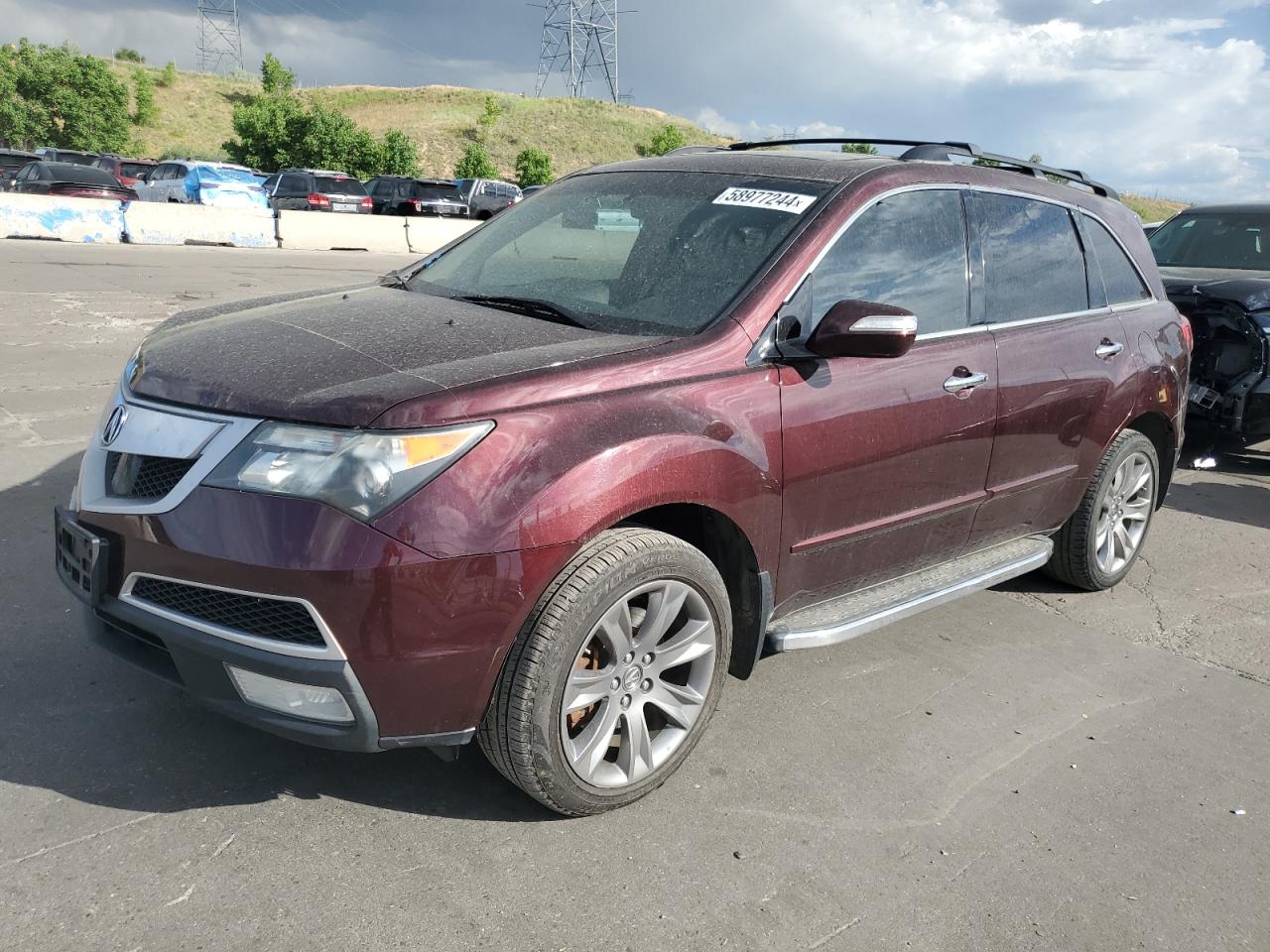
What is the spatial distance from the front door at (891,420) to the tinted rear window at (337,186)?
26242 millimetres

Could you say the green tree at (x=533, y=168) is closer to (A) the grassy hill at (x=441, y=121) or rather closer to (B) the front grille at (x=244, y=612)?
(A) the grassy hill at (x=441, y=121)

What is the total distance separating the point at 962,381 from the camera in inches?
149

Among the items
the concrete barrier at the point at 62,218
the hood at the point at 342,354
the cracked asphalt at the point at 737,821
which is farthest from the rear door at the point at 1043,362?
the concrete barrier at the point at 62,218

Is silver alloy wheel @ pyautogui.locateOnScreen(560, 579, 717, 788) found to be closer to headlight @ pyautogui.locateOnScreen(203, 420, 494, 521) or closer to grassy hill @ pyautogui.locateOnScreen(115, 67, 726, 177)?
headlight @ pyautogui.locateOnScreen(203, 420, 494, 521)

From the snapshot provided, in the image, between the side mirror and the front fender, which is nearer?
the front fender

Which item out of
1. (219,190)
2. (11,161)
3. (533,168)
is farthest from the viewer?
(533,168)

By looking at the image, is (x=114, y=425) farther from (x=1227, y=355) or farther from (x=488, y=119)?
(x=488, y=119)

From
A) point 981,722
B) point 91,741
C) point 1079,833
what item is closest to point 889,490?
point 981,722

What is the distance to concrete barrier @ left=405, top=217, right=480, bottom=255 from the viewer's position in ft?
81.4

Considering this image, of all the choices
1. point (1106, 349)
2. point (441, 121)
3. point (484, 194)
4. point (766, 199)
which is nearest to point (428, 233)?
point (484, 194)

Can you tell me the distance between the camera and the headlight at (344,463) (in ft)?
8.13

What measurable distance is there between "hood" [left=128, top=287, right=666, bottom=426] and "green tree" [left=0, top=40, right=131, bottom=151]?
225 ft

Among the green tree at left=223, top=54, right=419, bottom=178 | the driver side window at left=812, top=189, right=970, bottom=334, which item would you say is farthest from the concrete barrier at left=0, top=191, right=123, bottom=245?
the green tree at left=223, top=54, right=419, bottom=178

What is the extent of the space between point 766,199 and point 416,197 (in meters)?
27.2
